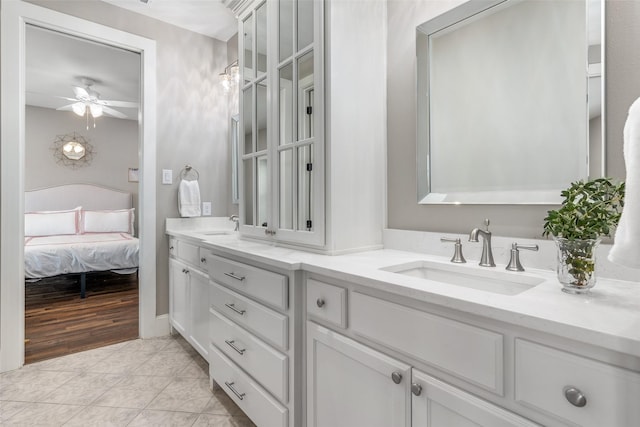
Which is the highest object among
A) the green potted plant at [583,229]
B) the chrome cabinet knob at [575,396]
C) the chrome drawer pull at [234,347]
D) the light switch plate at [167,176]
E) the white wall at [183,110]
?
the white wall at [183,110]

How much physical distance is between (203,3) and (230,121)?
36.9 inches

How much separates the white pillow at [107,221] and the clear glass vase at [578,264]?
233 inches

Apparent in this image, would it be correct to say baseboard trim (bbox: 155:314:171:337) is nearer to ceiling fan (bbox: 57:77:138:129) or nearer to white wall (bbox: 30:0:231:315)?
white wall (bbox: 30:0:231:315)

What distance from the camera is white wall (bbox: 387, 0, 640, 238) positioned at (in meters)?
1.01

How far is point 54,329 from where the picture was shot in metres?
2.92

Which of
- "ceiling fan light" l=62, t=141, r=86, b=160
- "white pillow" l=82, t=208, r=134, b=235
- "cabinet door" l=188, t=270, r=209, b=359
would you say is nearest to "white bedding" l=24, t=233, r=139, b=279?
"white pillow" l=82, t=208, r=134, b=235

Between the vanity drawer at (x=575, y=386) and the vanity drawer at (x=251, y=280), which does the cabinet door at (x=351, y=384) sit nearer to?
the vanity drawer at (x=251, y=280)

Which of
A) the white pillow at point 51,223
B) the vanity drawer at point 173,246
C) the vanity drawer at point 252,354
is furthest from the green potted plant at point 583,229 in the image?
the white pillow at point 51,223

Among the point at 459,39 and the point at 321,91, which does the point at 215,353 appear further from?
the point at 459,39

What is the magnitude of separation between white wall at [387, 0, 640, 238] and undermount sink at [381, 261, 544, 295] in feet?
0.64

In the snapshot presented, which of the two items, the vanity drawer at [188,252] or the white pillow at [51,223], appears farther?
the white pillow at [51,223]

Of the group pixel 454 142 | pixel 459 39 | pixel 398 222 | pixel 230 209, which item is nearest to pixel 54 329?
pixel 230 209

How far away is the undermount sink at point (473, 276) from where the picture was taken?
109 cm

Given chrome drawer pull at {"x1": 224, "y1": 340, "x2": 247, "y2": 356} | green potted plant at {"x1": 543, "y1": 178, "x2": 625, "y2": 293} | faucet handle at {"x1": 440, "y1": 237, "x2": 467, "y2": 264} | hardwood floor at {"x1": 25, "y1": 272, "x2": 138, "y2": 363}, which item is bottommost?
hardwood floor at {"x1": 25, "y1": 272, "x2": 138, "y2": 363}
